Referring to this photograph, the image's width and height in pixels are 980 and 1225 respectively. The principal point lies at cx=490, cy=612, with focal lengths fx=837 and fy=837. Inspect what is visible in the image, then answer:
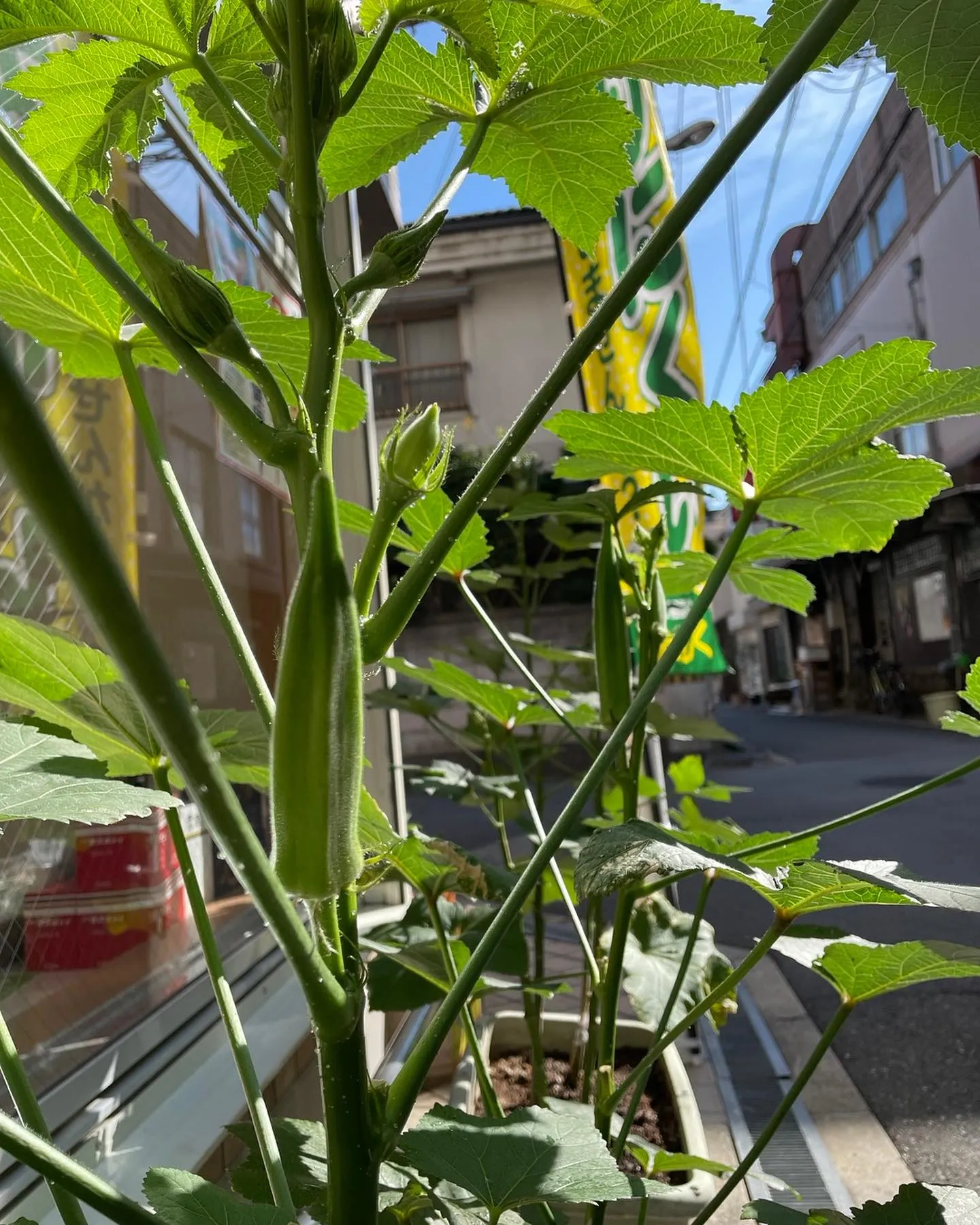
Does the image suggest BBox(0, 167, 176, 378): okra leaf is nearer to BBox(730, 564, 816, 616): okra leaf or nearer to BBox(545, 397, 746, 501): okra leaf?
BBox(545, 397, 746, 501): okra leaf

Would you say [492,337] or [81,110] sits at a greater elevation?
[492,337]

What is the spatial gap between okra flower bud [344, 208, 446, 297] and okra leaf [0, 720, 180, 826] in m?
0.16

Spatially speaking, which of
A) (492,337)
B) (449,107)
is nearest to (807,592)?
(449,107)

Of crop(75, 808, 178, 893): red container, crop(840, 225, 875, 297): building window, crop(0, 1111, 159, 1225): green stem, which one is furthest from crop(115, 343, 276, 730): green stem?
crop(840, 225, 875, 297): building window

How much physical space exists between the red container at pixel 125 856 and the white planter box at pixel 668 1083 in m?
0.38

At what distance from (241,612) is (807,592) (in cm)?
81

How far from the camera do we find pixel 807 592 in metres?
0.64

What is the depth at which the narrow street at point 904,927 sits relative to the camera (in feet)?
4.02

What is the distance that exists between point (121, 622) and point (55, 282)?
0.27 m

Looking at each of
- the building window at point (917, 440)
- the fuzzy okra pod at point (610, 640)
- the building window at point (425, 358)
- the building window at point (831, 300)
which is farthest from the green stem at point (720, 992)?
the building window at point (831, 300)

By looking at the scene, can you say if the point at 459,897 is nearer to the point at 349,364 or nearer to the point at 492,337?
the point at 349,364

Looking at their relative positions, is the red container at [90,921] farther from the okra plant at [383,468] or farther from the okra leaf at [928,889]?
the okra leaf at [928,889]

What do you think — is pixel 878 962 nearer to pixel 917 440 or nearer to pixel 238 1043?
pixel 238 1043

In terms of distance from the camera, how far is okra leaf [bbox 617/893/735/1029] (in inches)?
26.2
